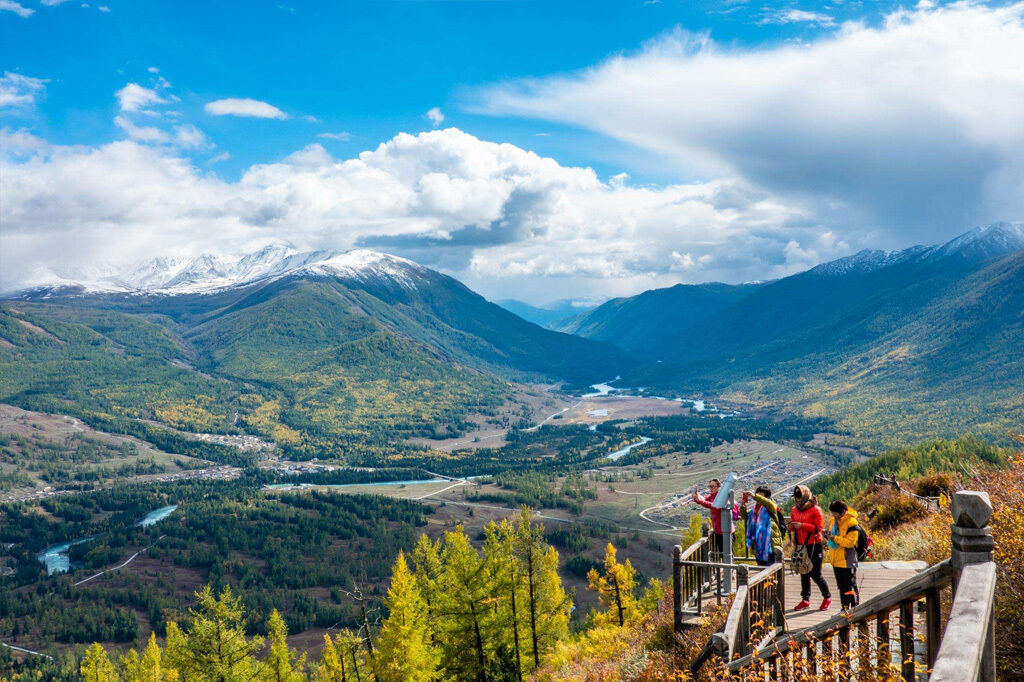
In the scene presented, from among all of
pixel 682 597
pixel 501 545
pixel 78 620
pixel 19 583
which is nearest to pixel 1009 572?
pixel 682 597

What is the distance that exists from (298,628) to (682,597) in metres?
136

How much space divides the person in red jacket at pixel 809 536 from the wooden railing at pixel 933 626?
2.18 metres

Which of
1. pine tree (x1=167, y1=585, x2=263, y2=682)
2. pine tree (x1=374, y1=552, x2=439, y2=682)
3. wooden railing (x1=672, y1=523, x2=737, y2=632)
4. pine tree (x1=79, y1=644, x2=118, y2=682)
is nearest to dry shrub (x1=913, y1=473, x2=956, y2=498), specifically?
wooden railing (x1=672, y1=523, x2=737, y2=632)

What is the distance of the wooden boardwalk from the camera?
535 inches

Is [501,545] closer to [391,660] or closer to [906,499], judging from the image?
[391,660]

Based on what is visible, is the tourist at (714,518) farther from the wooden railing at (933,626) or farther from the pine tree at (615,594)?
the pine tree at (615,594)

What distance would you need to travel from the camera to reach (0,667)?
117812 mm

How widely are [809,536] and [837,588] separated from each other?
2.91 m

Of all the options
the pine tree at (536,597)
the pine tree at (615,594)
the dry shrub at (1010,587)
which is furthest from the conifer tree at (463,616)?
the dry shrub at (1010,587)

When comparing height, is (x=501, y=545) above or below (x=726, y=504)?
below

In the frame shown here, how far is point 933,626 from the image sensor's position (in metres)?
7.24

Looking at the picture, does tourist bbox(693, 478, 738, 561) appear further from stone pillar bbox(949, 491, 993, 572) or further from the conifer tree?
the conifer tree

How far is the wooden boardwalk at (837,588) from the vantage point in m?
13.6

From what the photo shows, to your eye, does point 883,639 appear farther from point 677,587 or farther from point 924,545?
point 924,545
